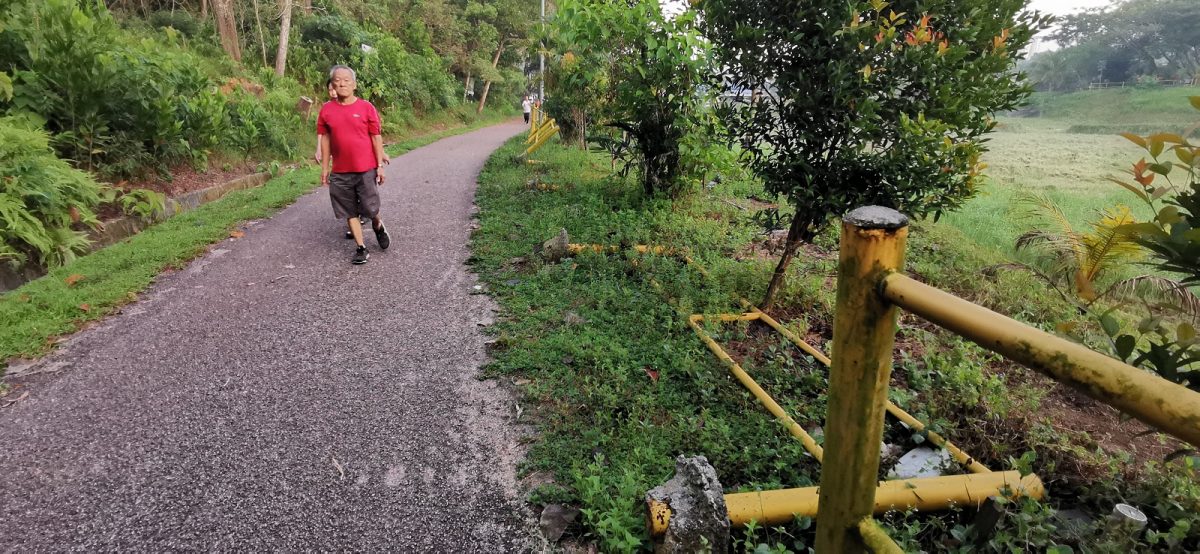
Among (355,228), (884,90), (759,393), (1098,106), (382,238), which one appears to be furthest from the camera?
(1098,106)

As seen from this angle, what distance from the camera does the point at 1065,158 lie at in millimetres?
13508

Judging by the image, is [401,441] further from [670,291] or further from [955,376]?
[955,376]

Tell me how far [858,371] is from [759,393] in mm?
1824

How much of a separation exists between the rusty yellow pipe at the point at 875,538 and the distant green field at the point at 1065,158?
3.01 ft

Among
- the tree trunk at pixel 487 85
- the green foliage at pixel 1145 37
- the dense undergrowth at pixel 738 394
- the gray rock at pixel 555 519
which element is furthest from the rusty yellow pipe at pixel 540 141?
the tree trunk at pixel 487 85

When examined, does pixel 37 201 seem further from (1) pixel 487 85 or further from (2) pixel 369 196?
(1) pixel 487 85

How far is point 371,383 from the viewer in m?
3.21

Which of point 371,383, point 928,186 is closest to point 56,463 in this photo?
point 371,383

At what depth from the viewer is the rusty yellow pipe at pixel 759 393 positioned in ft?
8.18

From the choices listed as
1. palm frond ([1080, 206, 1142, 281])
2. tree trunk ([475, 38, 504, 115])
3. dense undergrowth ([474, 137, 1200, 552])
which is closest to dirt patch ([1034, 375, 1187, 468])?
dense undergrowth ([474, 137, 1200, 552])

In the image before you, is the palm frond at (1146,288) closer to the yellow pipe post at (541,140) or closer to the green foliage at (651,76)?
the green foliage at (651,76)

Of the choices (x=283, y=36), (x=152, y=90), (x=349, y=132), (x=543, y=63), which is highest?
(x=283, y=36)

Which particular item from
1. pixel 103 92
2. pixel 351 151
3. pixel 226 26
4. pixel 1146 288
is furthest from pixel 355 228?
pixel 226 26

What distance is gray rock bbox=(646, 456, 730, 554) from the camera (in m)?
1.90
